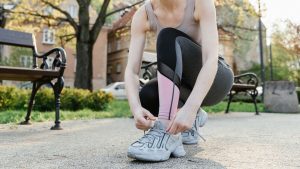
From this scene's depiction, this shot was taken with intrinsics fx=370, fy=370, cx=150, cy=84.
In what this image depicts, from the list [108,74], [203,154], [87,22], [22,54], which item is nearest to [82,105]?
[87,22]

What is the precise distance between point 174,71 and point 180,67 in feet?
0.14

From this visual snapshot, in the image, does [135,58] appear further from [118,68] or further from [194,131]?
[118,68]

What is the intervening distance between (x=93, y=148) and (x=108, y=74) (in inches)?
1500

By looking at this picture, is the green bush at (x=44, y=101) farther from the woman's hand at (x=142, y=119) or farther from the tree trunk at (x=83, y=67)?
the woman's hand at (x=142, y=119)

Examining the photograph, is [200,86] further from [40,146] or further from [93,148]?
[40,146]

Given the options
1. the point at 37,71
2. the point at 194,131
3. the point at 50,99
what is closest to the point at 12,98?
the point at 50,99

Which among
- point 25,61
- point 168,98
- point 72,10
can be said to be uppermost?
point 72,10

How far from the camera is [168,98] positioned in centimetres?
212

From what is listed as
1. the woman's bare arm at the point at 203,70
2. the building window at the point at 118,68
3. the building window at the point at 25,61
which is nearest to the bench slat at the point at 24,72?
the woman's bare arm at the point at 203,70

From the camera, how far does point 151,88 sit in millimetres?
2539

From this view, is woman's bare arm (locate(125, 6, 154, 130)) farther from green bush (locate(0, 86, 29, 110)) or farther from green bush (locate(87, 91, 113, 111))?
green bush (locate(87, 91, 113, 111))

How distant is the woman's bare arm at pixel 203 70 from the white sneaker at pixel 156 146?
0.12m

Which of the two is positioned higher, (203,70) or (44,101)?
(203,70)

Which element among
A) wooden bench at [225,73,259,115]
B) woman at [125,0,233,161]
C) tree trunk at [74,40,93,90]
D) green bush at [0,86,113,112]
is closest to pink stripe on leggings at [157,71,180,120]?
woman at [125,0,233,161]
